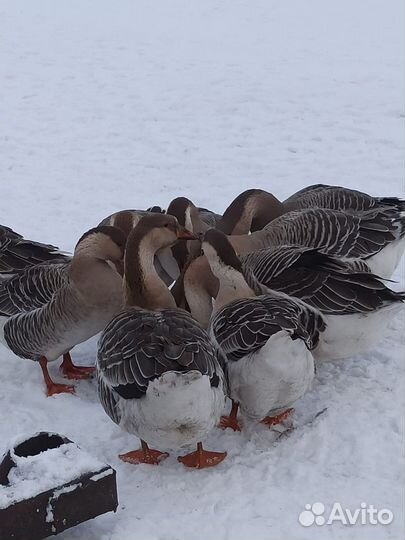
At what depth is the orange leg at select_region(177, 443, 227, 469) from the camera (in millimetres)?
4539

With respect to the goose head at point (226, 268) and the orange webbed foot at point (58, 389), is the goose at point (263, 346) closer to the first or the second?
the goose head at point (226, 268)

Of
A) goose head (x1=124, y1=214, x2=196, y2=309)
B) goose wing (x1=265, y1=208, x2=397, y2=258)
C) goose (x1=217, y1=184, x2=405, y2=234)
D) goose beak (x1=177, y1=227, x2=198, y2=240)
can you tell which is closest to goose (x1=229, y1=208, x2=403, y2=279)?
goose wing (x1=265, y1=208, x2=397, y2=258)

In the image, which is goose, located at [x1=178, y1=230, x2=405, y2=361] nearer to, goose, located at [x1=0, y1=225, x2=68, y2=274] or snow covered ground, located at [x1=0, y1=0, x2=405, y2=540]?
snow covered ground, located at [x1=0, y1=0, x2=405, y2=540]

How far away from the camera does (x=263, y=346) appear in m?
4.44

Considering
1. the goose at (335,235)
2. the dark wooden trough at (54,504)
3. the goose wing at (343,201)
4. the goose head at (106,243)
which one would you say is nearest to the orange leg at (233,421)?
the dark wooden trough at (54,504)

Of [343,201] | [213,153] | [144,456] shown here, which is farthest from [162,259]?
[213,153]

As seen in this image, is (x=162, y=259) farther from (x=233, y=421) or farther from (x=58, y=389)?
(x=233, y=421)

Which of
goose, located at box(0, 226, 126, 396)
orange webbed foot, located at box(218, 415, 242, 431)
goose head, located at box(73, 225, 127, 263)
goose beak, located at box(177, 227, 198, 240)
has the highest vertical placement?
goose beak, located at box(177, 227, 198, 240)

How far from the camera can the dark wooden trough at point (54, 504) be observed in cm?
370

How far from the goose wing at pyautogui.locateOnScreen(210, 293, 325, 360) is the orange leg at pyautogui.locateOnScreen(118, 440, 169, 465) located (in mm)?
642

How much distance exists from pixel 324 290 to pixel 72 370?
1716 millimetres

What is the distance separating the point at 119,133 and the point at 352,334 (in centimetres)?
661

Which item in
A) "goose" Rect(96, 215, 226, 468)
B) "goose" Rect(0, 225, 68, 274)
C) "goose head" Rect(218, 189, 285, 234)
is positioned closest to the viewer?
"goose" Rect(96, 215, 226, 468)

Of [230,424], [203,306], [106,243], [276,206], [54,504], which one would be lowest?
[230,424]
